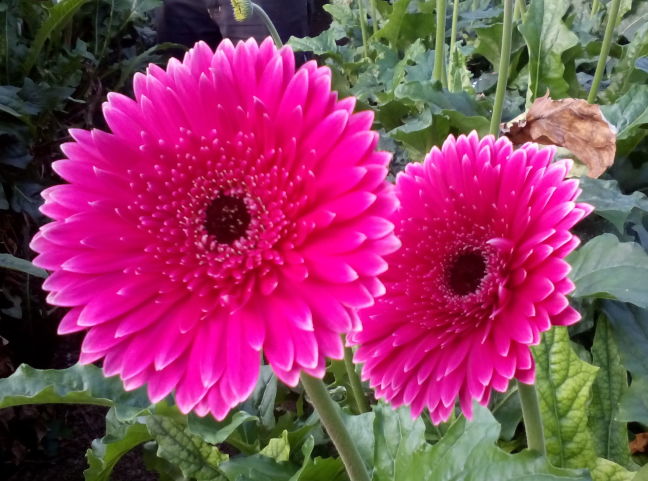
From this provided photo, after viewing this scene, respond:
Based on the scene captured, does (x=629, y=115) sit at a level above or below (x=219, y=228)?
below

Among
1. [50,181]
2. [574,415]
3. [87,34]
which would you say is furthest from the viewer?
[87,34]

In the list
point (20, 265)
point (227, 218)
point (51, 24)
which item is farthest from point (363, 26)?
point (227, 218)

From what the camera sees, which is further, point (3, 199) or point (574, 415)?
point (3, 199)

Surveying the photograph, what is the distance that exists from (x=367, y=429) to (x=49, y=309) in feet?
4.01

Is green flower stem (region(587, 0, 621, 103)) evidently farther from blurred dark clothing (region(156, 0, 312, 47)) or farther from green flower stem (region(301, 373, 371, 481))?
blurred dark clothing (region(156, 0, 312, 47))

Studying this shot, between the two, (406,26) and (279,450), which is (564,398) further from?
(406,26)

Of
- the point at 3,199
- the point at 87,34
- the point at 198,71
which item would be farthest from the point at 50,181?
the point at 198,71

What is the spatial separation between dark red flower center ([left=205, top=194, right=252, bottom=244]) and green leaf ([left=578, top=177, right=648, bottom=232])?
0.56 metres

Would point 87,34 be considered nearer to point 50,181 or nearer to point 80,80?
point 80,80

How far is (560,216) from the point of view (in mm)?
458

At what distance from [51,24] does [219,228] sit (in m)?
1.39

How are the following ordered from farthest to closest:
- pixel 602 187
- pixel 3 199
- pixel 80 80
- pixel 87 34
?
pixel 87 34 < pixel 80 80 < pixel 3 199 < pixel 602 187

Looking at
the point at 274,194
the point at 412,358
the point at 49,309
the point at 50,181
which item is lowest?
the point at 49,309

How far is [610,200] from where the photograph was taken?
0.91m
